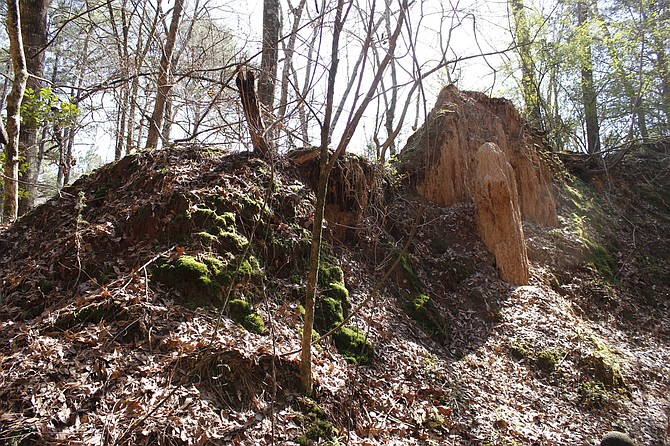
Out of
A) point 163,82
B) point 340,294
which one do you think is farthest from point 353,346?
point 163,82

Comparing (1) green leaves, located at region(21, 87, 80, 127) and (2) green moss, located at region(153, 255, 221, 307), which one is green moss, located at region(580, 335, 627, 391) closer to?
(2) green moss, located at region(153, 255, 221, 307)

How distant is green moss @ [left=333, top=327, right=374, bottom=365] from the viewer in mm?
5270

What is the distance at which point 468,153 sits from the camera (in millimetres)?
9992

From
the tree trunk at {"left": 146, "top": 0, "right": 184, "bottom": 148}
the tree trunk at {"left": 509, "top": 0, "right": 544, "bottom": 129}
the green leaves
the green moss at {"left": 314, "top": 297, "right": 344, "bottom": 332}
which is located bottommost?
the green moss at {"left": 314, "top": 297, "right": 344, "bottom": 332}

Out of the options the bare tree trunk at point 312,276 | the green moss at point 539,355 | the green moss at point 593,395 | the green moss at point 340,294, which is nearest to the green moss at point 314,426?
the bare tree trunk at point 312,276

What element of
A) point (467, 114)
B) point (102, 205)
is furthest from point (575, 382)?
point (102, 205)

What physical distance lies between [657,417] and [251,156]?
7790 millimetres

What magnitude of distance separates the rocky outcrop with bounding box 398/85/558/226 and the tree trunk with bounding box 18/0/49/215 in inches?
313

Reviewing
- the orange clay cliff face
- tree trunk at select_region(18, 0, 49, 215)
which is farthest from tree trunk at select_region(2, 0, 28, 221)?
the orange clay cliff face

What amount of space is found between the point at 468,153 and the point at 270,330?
739 cm

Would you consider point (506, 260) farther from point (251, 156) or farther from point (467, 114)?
point (251, 156)

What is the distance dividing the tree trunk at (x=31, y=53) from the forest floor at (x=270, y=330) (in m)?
1.69

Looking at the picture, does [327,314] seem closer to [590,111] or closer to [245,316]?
[245,316]

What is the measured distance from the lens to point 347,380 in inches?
190
